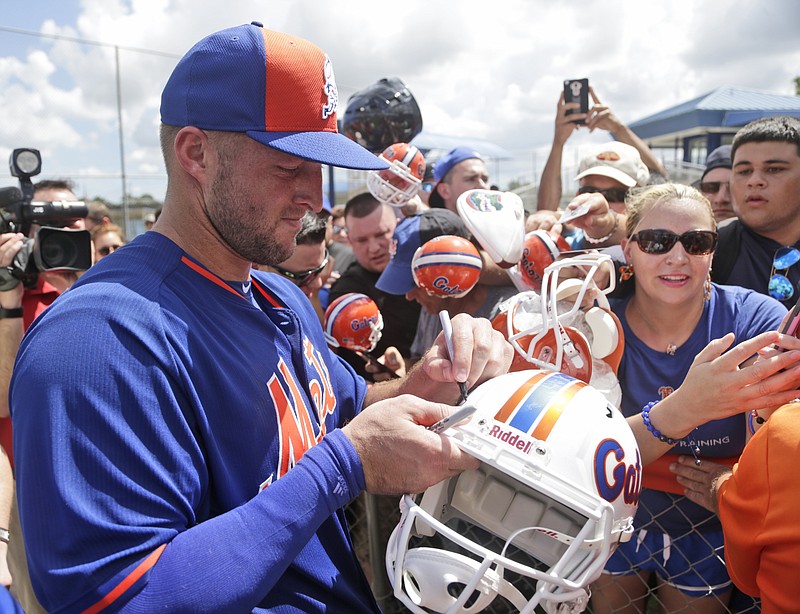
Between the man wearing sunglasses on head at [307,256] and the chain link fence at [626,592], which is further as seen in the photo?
the man wearing sunglasses on head at [307,256]

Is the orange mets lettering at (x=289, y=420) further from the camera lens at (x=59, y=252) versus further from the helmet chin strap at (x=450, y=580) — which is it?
the camera lens at (x=59, y=252)

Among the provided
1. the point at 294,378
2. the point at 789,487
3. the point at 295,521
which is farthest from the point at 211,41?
the point at 789,487

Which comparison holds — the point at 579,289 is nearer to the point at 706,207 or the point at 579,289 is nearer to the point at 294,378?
the point at 706,207

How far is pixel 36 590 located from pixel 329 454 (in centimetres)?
65

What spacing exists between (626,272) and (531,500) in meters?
1.45

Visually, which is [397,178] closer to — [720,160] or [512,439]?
[720,160]

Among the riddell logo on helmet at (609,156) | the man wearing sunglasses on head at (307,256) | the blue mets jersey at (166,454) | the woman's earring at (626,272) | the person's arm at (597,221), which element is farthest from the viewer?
the riddell logo on helmet at (609,156)

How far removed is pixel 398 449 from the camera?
1.47 m

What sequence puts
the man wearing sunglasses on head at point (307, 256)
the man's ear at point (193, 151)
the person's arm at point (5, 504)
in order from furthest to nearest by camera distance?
the man wearing sunglasses on head at point (307, 256)
the person's arm at point (5, 504)
the man's ear at point (193, 151)

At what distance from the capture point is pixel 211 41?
5.26 ft

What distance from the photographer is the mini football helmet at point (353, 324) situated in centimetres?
354

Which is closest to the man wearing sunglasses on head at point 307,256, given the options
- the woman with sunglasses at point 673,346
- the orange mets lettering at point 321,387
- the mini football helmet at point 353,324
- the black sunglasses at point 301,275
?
the black sunglasses at point 301,275

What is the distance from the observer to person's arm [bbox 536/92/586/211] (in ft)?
16.7

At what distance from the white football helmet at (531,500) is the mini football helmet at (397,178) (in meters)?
2.54
